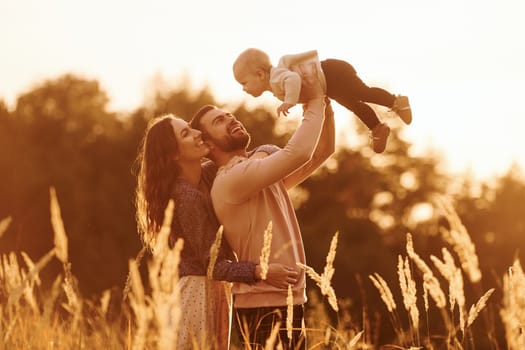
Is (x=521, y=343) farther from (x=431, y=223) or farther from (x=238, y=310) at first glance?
(x=431, y=223)

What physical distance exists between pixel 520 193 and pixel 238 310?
38.6 meters

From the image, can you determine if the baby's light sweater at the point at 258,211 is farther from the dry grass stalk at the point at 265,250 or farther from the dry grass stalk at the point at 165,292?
the dry grass stalk at the point at 165,292

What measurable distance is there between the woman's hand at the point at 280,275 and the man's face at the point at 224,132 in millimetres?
713

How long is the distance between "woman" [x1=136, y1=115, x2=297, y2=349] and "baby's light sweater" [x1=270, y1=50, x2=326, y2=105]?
547 mm

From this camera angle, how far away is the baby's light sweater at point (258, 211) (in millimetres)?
3727

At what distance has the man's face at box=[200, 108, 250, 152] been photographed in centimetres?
412

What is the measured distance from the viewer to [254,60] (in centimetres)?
502

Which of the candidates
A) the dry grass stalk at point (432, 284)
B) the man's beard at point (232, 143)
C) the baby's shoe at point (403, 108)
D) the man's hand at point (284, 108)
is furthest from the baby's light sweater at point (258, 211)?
the baby's shoe at point (403, 108)

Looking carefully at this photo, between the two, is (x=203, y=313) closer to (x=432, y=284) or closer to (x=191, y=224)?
(x=191, y=224)

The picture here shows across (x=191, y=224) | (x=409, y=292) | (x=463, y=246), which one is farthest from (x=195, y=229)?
(x=463, y=246)

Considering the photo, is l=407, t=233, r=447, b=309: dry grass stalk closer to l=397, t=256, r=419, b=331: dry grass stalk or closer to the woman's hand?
l=397, t=256, r=419, b=331: dry grass stalk

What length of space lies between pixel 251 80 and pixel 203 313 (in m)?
1.79

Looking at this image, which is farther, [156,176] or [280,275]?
[156,176]

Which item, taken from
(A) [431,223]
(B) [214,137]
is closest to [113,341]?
(B) [214,137]
